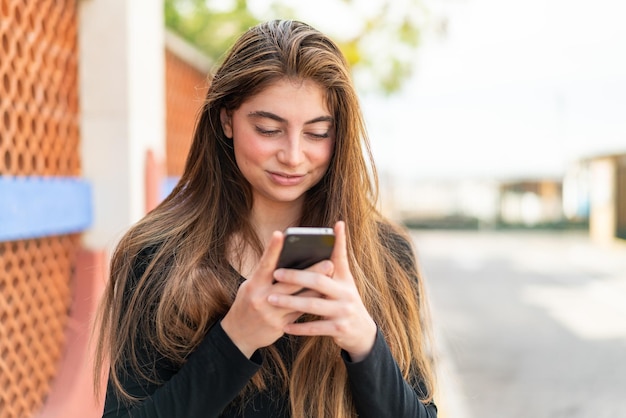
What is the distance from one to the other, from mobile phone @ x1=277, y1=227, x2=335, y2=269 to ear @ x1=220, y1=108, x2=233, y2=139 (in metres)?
0.51

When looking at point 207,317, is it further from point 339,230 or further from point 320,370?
point 339,230

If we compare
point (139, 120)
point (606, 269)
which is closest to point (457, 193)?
point (606, 269)

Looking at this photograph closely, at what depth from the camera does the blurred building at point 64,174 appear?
9.79ft

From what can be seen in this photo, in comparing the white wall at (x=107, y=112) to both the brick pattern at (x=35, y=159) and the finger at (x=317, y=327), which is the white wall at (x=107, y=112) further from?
the finger at (x=317, y=327)

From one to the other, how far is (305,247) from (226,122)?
1.85 ft

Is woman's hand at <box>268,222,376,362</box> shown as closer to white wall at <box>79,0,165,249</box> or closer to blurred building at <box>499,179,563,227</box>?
white wall at <box>79,0,165,249</box>

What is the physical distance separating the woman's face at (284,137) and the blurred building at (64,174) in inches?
59.1

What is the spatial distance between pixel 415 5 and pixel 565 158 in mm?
22004

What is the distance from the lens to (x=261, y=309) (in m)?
1.24

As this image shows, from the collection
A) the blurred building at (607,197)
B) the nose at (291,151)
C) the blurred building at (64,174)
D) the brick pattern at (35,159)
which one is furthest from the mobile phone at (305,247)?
the blurred building at (607,197)

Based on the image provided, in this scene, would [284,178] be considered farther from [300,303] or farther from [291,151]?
[300,303]

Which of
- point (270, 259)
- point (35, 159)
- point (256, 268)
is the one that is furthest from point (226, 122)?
point (35, 159)

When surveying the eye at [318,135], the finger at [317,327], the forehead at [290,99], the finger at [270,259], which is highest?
the forehead at [290,99]

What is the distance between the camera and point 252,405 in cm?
152
